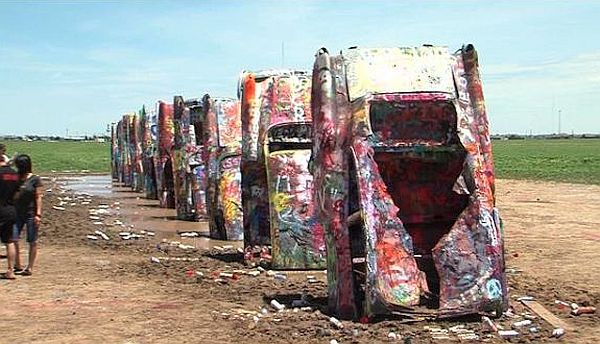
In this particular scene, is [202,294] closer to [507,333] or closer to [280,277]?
[280,277]

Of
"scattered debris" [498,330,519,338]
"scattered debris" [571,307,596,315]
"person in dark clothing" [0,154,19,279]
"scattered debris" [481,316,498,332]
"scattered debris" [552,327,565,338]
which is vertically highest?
"person in dark clothing" [0,154,19,279]

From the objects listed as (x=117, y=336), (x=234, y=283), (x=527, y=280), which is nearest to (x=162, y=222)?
(x=234, y=283)

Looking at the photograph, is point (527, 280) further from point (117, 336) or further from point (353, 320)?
point (117, 336)

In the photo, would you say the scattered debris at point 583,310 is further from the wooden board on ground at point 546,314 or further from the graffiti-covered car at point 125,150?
the graffiti-covered car at point 125,150

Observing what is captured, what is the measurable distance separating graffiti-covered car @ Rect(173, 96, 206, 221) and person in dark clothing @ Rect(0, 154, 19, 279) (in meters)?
8.06

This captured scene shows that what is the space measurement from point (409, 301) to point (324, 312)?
103 centimetres

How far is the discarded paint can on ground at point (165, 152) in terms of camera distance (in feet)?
79.1

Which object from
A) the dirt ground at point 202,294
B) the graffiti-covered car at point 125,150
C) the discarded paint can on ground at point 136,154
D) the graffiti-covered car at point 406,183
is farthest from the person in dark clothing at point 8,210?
the graffiti-covered car at point 125,150

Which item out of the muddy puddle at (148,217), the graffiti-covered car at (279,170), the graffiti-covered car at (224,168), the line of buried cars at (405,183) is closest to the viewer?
the line of buried cars at (405,183)

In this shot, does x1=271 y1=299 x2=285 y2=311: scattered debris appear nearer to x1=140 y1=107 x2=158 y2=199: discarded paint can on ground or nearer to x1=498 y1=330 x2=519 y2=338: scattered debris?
x1=498 y1=330 x2=519 y2=338: scattered debris

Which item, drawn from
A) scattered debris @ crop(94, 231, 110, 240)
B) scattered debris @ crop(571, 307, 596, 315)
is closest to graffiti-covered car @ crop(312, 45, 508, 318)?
scattered debris @ crop(571, 307, 596, 315)

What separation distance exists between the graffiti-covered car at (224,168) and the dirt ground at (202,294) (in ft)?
2.05

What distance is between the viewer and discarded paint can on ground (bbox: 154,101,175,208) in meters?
24.1

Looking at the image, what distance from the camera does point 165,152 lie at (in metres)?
24.4
